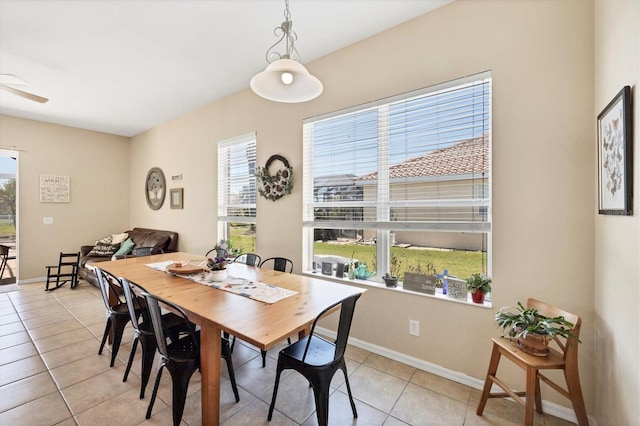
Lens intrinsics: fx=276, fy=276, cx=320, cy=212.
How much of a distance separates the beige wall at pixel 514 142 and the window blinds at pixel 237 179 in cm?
143

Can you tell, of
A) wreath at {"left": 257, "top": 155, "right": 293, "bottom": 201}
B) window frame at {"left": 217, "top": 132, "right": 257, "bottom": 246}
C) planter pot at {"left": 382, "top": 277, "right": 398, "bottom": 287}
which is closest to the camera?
planter pot at {"left": 382, "top": 277, "right": 398, "bottom": 287}

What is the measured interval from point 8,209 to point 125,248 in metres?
2.16

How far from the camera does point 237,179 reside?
392cm

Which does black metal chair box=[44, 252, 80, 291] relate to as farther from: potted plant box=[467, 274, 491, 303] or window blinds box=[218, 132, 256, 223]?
potted plant box=[467, 274, 491, 303]

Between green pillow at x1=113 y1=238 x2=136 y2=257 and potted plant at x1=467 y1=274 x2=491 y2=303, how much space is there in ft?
16.8

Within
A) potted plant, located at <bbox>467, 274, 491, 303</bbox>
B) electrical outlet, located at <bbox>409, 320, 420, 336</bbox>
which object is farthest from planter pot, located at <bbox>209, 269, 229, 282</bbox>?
potted plant, located at <bbox>467, 274, 491, 303</bbox>

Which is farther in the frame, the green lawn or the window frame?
the window frame

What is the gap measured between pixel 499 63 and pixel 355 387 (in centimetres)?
256

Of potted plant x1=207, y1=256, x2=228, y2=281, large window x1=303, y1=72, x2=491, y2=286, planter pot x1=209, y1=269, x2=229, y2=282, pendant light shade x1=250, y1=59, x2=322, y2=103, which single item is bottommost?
planter pot x1=209, y1=269, x2=229, y2=282

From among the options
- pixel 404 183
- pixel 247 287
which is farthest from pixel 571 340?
pixel 247 287

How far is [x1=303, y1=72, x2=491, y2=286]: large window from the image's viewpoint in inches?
83.7

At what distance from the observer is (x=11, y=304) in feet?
12.4

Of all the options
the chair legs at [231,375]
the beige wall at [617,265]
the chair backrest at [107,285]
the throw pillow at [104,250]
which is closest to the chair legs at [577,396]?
the beige wall at [617,265]

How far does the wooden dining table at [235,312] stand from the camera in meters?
1.30
